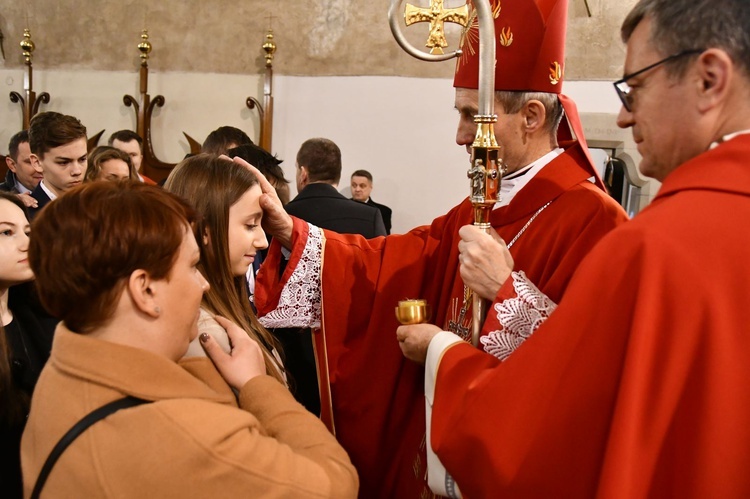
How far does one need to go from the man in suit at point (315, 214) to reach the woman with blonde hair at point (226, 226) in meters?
0.60

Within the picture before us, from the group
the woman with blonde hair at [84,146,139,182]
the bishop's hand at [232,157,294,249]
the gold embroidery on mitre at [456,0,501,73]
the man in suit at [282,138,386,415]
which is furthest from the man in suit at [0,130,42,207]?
the gold embroidery on mitre at [456,0,501,73]

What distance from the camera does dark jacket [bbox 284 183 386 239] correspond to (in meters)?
3.63

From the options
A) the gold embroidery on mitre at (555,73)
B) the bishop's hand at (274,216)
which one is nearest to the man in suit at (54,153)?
the bishop's hand at (274,216)

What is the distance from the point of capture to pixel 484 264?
1.72 metres

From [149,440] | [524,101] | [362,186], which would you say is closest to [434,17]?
[524,101]

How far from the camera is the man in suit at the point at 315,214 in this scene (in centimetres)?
264

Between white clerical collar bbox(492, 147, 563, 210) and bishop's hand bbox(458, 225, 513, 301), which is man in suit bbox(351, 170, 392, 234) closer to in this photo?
white clerical collar bbox(492, 147, 563, 210)

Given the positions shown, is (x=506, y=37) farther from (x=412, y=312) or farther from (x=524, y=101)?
(x=412, y=312)

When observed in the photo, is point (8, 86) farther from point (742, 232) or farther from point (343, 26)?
point (742, 232)

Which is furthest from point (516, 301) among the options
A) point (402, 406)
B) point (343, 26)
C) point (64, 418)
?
point (343, 26)

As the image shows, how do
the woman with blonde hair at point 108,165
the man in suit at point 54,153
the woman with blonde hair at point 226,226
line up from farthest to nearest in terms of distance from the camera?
the woman with blonde hair at point 108,165 < the man in suit at point 54,153 < the woman with blonde hair at point 226,226

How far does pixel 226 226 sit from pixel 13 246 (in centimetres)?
70

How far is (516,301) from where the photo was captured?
1.64 m

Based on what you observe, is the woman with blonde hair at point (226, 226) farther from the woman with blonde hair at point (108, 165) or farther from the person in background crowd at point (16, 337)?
Answer: the woman with blonde hair at point (108, 165)
